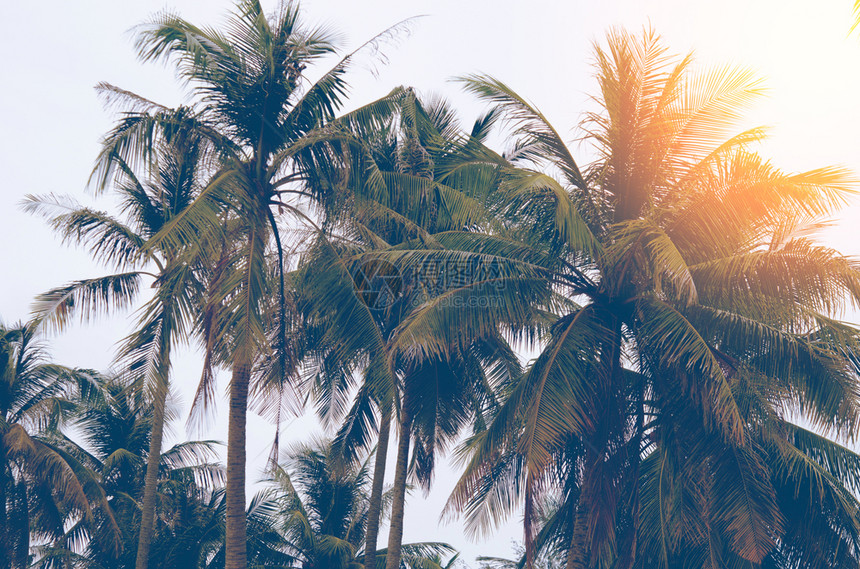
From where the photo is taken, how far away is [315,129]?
11.8m

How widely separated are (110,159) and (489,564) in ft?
59.7

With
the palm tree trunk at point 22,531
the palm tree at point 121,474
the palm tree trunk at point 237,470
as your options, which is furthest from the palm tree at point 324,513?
the palm tree trunk at point 237,470

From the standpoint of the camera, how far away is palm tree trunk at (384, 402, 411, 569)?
49.2ft

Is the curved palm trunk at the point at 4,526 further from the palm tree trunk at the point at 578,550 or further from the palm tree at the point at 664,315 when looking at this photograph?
the palm tree trunk at the point at 578,550

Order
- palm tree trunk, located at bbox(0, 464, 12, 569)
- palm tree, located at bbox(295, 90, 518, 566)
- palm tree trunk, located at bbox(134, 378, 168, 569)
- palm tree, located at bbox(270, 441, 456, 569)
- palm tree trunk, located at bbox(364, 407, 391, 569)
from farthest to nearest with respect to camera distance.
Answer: palm tree, located at bbox(270, 441, 456, 569), palm tree trunk, located at bbox(0, 464, 12, 569), palm tree trunk, located at bbox(134, 378, 168, 569), palm tree trunk, located at bbox(364, 407, 391, 569), palm tree, located at bbox(295, 90, 518, 566)

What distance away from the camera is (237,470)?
434 inches

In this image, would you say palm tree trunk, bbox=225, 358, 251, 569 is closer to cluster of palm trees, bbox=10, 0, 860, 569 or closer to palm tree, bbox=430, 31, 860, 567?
cluster of palm trees, bbox=10, 0, 860, 569

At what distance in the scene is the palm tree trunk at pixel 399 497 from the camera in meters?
15.0

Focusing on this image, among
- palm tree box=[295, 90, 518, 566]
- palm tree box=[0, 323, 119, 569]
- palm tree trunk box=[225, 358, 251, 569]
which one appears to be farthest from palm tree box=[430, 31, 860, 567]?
palm tree box=[0, 323, 119, 569]

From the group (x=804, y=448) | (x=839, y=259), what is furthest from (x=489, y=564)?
(x=839, y=259)

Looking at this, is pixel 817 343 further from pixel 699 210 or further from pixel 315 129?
pixel 315 129

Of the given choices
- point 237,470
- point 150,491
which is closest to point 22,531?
point 150,491

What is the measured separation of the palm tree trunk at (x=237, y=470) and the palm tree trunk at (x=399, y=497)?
4.47 meters

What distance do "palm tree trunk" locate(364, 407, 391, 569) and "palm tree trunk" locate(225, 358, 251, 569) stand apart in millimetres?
4789
